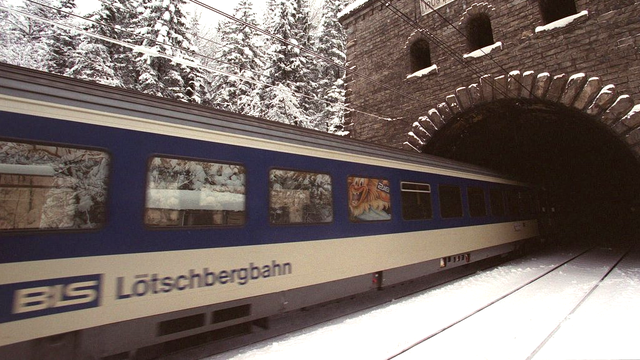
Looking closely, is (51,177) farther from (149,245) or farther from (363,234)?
(363,234)

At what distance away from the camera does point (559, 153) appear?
1702cm

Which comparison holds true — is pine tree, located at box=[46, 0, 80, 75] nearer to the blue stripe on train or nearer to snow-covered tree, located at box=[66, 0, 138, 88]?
snow-covered tree, located at box=[66, 0, 138, 88]

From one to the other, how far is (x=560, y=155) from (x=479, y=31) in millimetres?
10274

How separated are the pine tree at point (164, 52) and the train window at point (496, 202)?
14756mm

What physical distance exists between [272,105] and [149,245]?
1521 centimetres

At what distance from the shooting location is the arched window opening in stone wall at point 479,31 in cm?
1102

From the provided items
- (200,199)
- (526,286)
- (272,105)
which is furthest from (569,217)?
(200,199)

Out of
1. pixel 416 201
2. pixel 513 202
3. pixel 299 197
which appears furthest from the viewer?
pixel 513 202

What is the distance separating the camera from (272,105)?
17.7 metres

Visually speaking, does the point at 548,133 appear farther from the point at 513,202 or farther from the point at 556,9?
the point at 556,9

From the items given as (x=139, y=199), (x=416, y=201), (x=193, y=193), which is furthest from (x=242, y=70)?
(x=139, y=199)

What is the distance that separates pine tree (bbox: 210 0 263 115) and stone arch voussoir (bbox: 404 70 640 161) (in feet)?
34.7

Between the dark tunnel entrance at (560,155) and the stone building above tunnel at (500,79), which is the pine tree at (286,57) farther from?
the dark tunnel entrance at (560,155)

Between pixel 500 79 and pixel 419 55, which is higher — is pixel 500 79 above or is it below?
below
